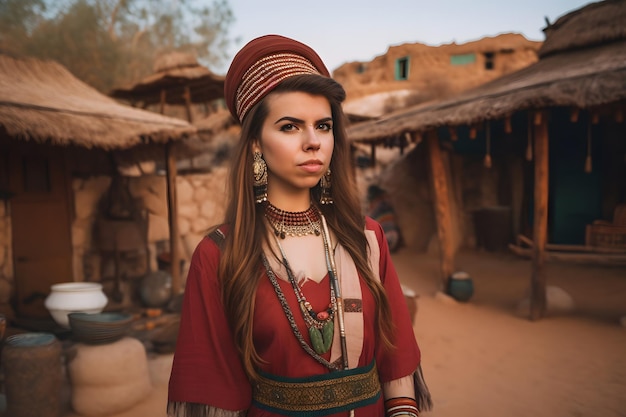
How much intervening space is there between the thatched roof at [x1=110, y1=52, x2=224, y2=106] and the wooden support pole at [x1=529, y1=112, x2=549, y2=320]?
21.9 ft

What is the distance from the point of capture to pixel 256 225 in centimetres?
141

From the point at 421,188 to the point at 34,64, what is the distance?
296 inches

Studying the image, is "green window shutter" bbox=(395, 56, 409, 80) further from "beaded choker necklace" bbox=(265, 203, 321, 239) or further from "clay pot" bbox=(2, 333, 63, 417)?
"beaded choker necklace" bbox=(265, 203, 321, 239)

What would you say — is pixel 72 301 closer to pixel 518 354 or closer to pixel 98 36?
pixel 518 354

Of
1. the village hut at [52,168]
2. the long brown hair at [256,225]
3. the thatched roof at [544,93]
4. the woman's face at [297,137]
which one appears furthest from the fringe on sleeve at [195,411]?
the thatched roof at [544,93]

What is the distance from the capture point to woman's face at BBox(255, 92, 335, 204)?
1299 millimetres

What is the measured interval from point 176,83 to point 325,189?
378 inches

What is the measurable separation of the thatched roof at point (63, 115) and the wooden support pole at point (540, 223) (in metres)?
4.18

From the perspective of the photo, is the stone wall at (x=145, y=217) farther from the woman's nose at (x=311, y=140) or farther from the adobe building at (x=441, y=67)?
the adobe building at (x=441, y=67)

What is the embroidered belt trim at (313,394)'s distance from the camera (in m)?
1.25

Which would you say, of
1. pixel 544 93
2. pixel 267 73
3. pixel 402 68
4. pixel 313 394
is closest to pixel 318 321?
pixel 313 394

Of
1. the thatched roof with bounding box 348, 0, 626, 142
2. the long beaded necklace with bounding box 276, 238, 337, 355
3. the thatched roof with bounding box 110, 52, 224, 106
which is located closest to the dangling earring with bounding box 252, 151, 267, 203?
the long beaded necklace with bounding box 276, 238, 337, 355

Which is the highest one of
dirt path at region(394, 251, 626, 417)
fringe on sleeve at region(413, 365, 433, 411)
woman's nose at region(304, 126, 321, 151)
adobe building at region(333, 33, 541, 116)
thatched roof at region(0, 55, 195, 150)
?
adobe building at region(333, 33, 541, 116)

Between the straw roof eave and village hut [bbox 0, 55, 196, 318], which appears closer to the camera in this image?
the straw roof eave
